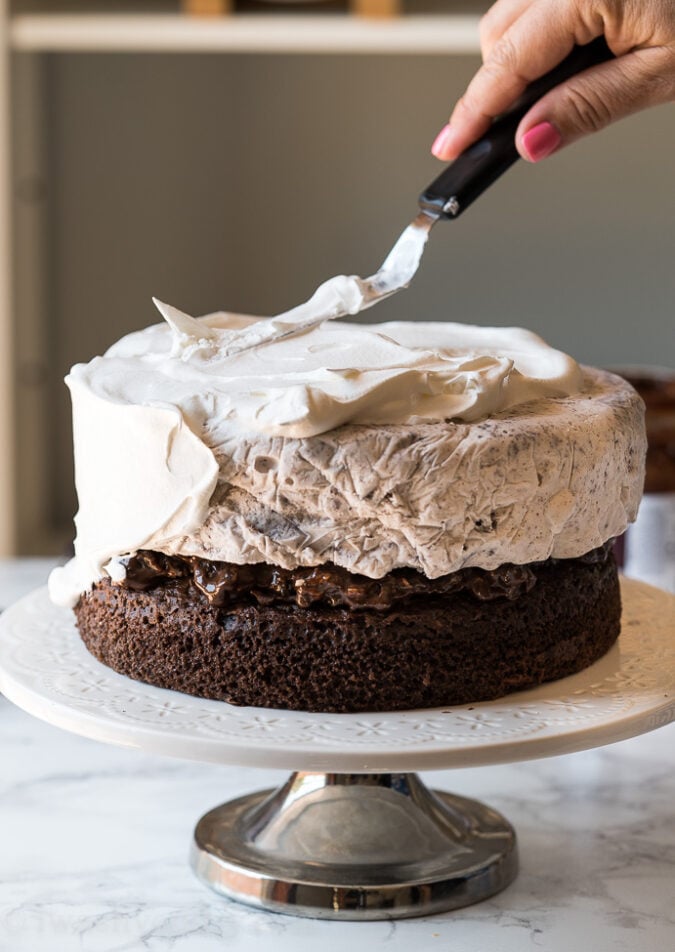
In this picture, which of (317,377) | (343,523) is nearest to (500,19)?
(317,377)

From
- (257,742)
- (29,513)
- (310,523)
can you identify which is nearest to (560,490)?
(310,523)

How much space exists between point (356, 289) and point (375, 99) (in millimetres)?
1659

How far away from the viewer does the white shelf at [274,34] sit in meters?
2.26

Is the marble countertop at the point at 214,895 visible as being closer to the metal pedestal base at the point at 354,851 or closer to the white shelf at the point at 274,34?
the metal pedestal base at the point at 354,851

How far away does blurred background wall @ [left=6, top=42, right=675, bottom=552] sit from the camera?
2.71m

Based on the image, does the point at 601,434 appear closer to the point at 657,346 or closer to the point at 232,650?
the point at 232,650

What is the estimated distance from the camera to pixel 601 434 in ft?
3.57

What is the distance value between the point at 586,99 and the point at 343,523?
1.57 ft

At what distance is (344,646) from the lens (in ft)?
3.38

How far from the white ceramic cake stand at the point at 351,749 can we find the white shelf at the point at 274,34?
129 cm

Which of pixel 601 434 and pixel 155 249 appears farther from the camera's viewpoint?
pixel 155 249

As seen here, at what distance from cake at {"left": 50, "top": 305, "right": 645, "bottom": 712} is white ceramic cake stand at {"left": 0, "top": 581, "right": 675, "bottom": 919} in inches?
1.3

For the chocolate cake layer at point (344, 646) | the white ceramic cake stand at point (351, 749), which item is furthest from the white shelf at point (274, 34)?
the chocolate cake layer at point (344, 646)

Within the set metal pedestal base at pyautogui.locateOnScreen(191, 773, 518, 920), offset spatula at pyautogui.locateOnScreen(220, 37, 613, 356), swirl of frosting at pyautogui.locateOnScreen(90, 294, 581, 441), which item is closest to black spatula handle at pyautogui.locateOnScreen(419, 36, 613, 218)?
offset spatula at pyautogui.locateOnScreen(220, 37, 613, 356)
